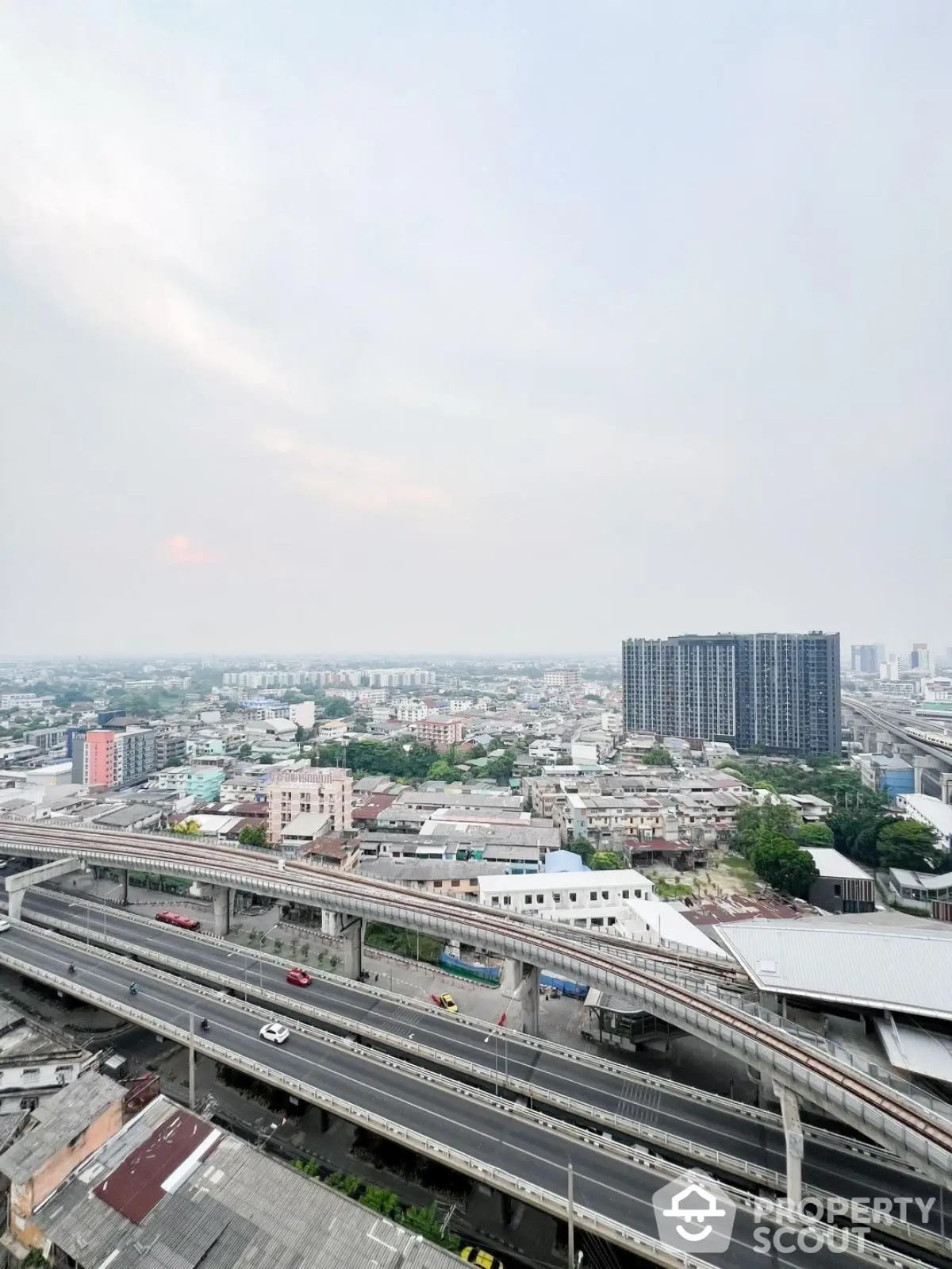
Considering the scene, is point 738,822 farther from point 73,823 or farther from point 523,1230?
point 73,823

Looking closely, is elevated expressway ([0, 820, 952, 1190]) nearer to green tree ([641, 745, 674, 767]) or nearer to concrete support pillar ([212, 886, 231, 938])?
concrete support pillar ([212, 886, 231, 938])

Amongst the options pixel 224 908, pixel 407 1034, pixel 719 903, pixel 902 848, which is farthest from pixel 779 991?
pixel 902 848

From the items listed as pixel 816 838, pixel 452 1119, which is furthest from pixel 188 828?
pixel 816 838

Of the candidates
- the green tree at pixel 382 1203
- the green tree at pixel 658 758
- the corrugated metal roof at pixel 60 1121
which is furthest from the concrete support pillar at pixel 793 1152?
the green tree at pixel 658 758

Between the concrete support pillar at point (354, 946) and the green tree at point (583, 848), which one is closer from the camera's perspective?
the concrete support pillar at point (354, 946)

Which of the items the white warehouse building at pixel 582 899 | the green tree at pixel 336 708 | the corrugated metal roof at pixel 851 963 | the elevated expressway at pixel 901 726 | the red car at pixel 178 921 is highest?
the corrugated metal roof at pixel 851 963

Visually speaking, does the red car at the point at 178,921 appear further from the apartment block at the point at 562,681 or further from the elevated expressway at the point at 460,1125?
the apartment block at the point at 562,681

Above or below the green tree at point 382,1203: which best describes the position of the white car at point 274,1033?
above
